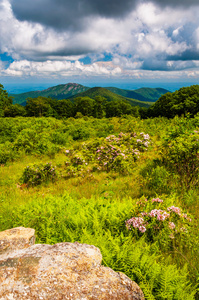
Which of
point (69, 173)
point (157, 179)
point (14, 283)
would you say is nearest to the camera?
point (14, 283)

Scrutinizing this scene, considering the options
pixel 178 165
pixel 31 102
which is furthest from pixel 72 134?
pixel 31 102

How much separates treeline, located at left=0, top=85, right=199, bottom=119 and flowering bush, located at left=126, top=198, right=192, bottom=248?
4901 cm

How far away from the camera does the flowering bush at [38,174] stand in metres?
7.93

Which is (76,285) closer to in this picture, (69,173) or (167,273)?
(167,273)

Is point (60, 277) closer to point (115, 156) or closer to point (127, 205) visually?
point (127, 205)

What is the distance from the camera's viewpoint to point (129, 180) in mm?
6852

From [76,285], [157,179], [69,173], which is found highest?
[76,285]

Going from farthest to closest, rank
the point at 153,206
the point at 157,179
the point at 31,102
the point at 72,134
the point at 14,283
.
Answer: the point at 31,102, the point at 72,134, the point at 157,179, the point at 153,206, the point at 14,283

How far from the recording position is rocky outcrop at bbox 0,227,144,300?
1.73m

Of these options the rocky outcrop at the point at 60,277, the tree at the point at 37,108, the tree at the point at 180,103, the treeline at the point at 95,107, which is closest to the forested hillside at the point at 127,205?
the rocky outcrop at the point at 60,277

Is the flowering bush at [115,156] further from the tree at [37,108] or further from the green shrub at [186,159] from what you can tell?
the tree at [37,108]

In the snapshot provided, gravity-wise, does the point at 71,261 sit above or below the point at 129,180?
above

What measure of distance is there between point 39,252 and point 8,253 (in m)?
0.46

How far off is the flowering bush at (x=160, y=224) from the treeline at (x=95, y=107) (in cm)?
4901
